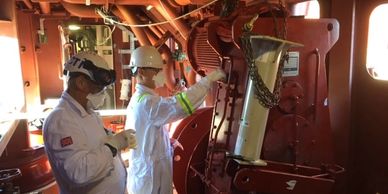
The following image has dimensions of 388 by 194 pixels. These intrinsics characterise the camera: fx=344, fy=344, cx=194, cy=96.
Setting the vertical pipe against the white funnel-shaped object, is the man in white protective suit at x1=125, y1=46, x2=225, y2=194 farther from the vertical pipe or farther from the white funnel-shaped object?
the vertical pipe

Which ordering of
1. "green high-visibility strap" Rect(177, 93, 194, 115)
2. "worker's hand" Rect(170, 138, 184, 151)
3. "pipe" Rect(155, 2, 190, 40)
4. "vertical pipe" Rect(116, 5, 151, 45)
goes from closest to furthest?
"green high-visibility strap" Rect(177, 93, 194, 115) < "worker's hand" Rect(170, 138, 184, 151) < "pipe" Rect(155, 2, 190, 40) < "vertical pipe" Rect(116, 5, 151, 45)

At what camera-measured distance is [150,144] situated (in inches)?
95.3

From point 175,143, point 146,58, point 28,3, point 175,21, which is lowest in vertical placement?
point 175,143

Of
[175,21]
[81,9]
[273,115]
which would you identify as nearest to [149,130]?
[273,115]

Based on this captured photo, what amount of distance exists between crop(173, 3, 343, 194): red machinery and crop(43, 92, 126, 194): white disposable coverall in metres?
0.59

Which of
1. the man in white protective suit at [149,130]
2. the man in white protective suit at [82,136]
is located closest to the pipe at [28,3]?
the man in white protective suit at [149,130]

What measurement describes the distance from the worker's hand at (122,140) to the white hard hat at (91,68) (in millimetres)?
320

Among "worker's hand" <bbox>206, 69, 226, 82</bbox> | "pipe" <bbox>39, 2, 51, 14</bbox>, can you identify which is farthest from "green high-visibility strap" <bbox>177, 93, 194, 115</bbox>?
"pipe" <bbox>39, 2, 51, 14</bbox>

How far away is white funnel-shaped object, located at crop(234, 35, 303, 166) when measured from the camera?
157 cm

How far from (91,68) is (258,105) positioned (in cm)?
83

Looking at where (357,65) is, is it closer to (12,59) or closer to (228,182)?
(228,182)

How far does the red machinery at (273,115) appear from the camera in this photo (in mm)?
1607

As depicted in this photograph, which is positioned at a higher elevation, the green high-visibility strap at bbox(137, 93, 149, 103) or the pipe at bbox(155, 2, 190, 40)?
the pipe at bbox(155, 2, 190, 40)

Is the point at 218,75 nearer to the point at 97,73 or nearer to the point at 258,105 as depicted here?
the point at 258,105
